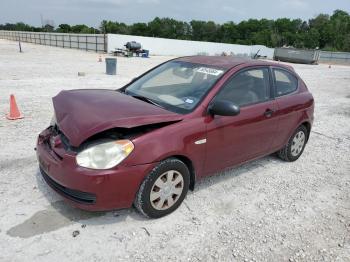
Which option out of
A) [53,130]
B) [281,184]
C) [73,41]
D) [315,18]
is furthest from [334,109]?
[315,18]

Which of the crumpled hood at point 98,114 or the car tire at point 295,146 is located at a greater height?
the crumpled hood at point 98,114

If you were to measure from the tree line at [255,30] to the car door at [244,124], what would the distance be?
8995 centimetres

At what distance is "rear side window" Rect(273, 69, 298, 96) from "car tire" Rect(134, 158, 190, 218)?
2108 millimetres

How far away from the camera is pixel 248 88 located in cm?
431

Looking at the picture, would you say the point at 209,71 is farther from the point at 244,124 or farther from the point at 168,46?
the point at 168,46

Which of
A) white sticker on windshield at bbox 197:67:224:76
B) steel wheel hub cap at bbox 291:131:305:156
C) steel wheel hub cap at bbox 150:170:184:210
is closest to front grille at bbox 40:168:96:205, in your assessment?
steel wheel hub cap at bbox 150:170:184:210

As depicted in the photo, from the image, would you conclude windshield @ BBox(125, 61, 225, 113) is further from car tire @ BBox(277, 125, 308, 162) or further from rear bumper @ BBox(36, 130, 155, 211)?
car tire @ BBox(277, 125, 308, 162)

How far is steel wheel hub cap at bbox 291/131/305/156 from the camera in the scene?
5.26 meters

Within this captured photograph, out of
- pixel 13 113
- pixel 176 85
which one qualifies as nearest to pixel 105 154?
pixel 176 85

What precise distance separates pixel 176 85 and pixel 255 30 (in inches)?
4509

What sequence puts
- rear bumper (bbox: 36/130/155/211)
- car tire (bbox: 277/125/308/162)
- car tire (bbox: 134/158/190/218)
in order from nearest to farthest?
rear bumper (bbox: 36/130/155/211) < car tire (bbox: 134/158/190/218) < car tire (bbox: 277/125/308/162)

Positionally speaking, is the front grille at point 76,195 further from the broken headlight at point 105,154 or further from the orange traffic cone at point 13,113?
the orange traffic cone at point 13,113

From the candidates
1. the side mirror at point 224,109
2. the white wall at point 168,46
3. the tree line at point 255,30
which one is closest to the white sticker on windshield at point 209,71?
the side mirror at point 224,109

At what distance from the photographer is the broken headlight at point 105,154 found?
3027 mm
